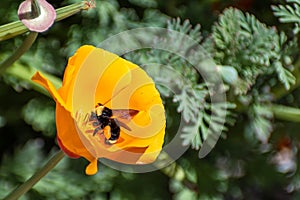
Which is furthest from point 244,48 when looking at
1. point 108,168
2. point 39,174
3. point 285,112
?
point 39,174

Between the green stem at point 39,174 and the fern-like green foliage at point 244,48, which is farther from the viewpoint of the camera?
the fern-like green foliage at point 244,48

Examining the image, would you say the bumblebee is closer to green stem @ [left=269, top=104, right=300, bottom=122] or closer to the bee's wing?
the bee's wing

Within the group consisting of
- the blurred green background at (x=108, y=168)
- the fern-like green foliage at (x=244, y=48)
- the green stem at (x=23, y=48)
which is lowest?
the blurred green background at (x=108, y=168)

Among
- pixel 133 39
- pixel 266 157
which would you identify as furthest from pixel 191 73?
pixel 266 157

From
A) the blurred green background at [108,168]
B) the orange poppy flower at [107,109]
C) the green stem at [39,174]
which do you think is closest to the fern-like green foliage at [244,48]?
the blurred green background at [108,168]

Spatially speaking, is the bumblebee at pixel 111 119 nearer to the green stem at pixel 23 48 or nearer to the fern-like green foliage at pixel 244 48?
the green stem at pixel 23 48

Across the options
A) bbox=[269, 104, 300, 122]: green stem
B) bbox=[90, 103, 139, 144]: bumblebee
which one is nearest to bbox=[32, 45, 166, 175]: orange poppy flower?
bbox=[90, 103, 139, 144]: bumblebee
